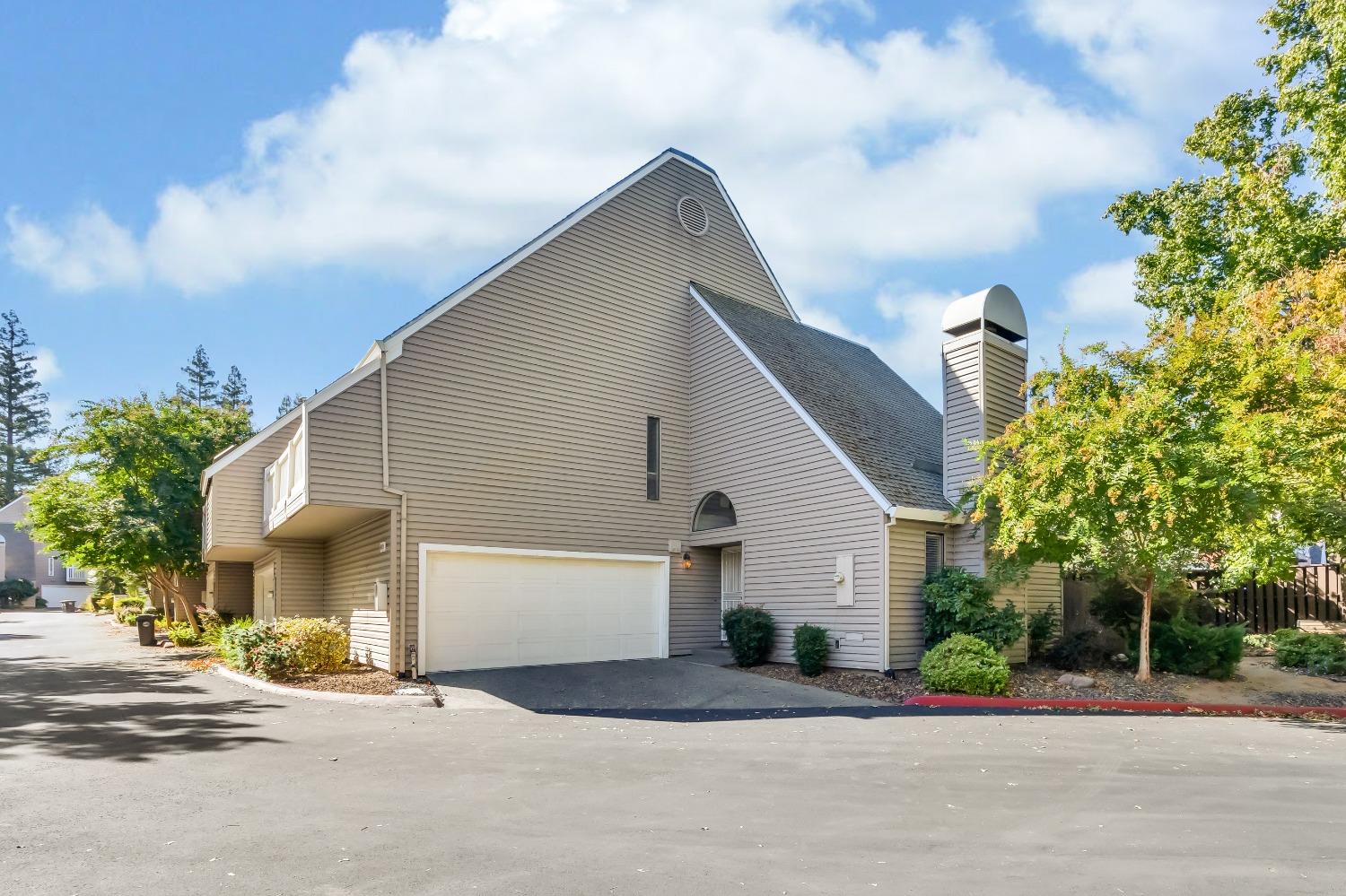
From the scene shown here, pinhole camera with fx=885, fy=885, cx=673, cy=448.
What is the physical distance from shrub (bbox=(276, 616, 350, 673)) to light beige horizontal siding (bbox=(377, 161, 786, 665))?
3.84ft

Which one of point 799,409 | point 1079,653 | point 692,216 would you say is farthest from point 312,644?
point 1079,653

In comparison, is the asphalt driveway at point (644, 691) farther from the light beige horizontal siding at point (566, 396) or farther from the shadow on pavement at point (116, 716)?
the shadow on pavement at point (116, 716)

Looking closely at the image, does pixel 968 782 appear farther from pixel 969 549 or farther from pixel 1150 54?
pixel 1150 54

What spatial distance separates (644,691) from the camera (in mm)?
13445

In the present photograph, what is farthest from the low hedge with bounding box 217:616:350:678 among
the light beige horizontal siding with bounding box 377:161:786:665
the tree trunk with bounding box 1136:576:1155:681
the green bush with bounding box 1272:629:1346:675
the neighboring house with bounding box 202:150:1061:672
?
the green bush with bounding box 1272:629:1346:675

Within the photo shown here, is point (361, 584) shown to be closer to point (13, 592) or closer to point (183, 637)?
point (183, 637)

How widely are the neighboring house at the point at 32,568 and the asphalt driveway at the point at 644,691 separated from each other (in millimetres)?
54841

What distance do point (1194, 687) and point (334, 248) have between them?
19.5 meters

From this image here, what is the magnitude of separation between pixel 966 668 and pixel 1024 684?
1487 mm

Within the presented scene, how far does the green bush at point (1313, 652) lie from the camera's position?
48.8 ft

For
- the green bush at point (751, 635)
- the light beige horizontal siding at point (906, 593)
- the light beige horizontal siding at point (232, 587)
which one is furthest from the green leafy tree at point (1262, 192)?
the light beige horizontal siding at point (232, 587)

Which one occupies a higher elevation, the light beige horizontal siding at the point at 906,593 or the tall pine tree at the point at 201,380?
the tall pine tree at the point at 201,380

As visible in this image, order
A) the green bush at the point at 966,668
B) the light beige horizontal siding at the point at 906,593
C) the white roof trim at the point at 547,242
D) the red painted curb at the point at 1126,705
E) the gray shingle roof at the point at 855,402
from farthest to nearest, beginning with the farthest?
the gray shingle roof at the point at 855,402, the white roof trim at the point at 547,242, the light beige horizontal siding at the point at 906,593, the green bush at the point at 966,668, the red painted curb at the point at 1126,705

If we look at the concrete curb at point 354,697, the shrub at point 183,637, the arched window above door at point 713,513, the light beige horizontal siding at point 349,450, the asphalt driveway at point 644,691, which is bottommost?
the shrub at point 183,637
